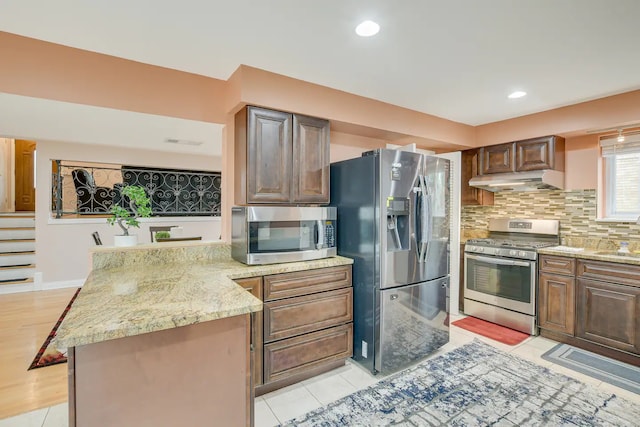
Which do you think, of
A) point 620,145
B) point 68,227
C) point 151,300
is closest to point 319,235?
point 151,300

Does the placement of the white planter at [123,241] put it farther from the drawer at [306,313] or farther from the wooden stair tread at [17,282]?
the wooden stair tread at [17,282]

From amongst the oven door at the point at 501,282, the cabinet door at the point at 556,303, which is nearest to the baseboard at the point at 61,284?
the oven door at the point at 501,282

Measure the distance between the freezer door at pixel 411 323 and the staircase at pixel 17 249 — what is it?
17.8 feet

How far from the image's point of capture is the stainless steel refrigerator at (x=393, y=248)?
2.50 meters

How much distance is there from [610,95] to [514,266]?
1.85m

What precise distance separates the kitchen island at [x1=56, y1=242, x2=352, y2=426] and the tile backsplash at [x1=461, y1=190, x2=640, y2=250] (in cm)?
373

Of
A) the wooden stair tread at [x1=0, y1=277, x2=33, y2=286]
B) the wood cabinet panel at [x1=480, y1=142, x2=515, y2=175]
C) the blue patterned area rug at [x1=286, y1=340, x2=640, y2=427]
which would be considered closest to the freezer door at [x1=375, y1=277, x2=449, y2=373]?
the blue patterned area rug at [x1=286, y1=340, x2=640, y2=427]

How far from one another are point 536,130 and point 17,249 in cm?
762

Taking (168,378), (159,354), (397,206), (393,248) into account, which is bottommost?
(168,378)

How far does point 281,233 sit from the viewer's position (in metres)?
2.44

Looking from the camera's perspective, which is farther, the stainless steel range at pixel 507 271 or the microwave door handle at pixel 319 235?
the stainless steel range at pixel 507 271

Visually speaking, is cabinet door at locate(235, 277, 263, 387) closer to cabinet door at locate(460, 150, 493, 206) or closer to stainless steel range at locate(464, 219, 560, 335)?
stainless steel range at locate(464, 219, 560, 335)

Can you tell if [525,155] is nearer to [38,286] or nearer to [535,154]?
[535,154]

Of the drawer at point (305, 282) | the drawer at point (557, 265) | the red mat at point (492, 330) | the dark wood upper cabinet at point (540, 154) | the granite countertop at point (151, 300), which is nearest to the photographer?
the granite countertop at point (151, 300)
